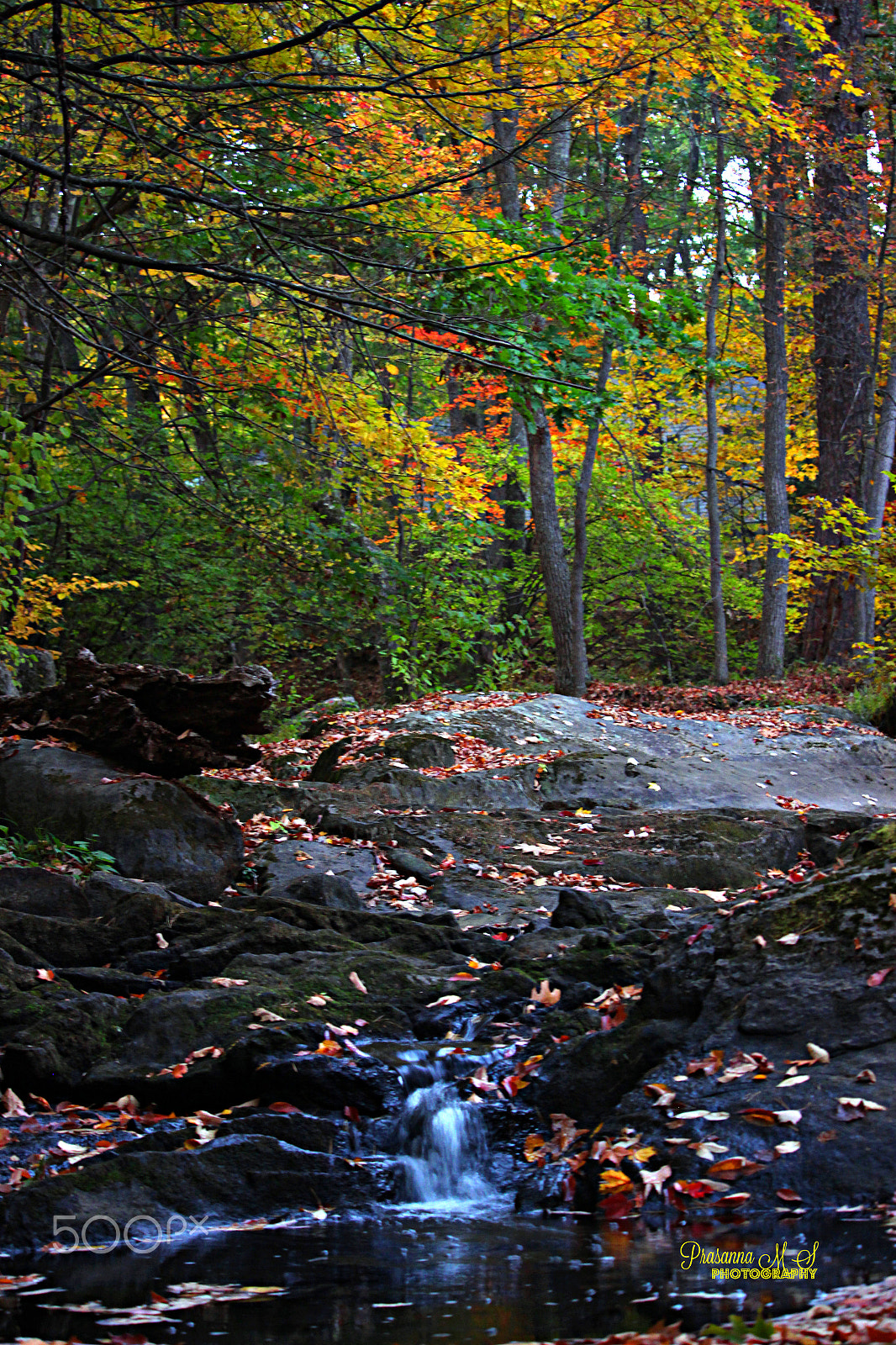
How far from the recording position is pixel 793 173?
1647 centimetres

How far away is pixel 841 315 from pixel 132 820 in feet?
46.9

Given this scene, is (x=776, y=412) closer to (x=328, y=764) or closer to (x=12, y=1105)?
(x=328, y=764)

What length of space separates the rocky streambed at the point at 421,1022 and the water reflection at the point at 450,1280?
0.61 ft

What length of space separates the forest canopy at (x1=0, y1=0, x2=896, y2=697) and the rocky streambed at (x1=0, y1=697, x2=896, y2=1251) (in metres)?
2.29

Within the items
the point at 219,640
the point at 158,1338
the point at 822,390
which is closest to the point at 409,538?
the point at 219,640

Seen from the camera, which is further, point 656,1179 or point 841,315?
point 841,315

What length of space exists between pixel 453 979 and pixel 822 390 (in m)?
14.4

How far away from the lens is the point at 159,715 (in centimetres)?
827

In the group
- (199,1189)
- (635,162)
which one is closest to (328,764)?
(199,1189)

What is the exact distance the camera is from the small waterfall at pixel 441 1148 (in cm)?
416

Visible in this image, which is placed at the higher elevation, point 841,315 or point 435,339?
point 841,315

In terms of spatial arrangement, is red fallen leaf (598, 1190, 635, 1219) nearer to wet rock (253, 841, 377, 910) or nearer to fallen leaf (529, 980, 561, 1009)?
fallen leaf (529, 980, 561, 1009)

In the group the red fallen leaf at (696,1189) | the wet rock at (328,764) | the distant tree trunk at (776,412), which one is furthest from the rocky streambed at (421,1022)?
the distant tree trunk at (776,412)
